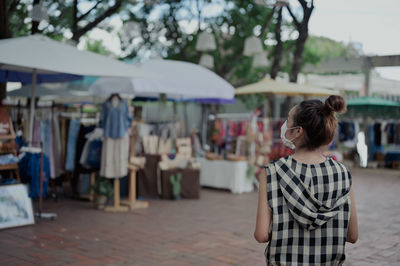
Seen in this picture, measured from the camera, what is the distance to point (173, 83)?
775cm

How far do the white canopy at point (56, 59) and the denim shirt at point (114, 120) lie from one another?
101cm

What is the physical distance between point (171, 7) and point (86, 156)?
714cm

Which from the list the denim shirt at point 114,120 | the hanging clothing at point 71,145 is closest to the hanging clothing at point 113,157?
the denim shirt at point 114,120

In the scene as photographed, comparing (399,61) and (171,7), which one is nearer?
(171,7)

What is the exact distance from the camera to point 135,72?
590 centimetres

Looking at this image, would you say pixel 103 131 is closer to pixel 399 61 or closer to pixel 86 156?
pixel 86 156

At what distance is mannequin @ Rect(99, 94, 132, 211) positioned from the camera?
6832 millimetres

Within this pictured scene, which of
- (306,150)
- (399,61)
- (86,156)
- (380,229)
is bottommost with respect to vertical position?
(380,229)

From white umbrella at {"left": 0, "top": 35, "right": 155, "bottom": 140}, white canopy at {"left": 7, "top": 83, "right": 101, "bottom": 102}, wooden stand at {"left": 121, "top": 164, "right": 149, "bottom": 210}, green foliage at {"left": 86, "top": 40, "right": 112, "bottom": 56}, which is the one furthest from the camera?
green foliage at {"left": 86, "top": 40, "right": 112, "bottom": 56}

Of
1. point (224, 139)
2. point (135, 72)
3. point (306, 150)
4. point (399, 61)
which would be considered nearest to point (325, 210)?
point (306, 150)

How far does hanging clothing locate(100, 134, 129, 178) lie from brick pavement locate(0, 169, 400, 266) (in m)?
0.61

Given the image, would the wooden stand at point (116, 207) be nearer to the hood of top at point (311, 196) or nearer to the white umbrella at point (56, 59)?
the white umbrella at point (56, 59)

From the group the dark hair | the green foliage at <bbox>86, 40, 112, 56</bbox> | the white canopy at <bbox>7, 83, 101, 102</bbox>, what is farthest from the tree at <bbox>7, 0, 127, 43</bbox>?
the green foliage at <bbox>86, 40, 112, 56</bbox>

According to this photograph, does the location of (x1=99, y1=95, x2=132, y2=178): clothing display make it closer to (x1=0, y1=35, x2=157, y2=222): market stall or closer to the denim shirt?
the denim shirt
